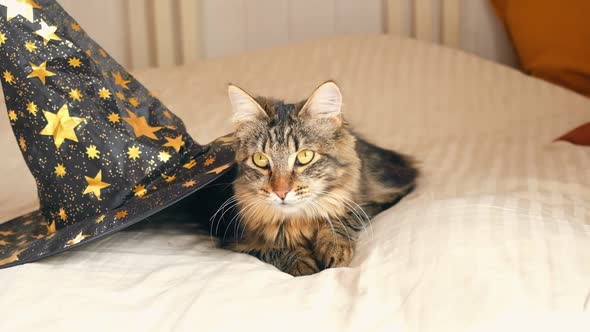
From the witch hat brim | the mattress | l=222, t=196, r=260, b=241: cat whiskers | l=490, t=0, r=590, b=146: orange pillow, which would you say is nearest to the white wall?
l=490, t=0, r=590, b=146: orange pillow

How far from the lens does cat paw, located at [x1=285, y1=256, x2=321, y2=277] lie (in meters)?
1.46

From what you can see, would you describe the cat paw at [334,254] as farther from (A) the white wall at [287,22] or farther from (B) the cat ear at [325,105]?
(A) the white wall at [287,22]

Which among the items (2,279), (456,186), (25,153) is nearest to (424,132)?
(456,186)

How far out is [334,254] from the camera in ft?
4.88

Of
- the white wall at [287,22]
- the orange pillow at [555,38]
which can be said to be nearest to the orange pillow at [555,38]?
the orange pillow at [555,38]

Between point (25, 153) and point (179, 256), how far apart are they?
414 mm

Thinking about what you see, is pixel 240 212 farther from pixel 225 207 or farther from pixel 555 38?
pixel 555 38

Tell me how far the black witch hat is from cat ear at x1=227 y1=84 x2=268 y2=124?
4.1 inches

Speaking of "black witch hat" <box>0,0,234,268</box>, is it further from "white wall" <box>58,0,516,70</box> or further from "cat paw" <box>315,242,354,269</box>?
"white wall" <box>58,0,516,70</box>

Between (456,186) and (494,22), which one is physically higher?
(494,22)

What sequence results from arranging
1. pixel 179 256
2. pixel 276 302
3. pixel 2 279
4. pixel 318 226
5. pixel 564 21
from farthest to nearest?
pixel 564 21
pixel 318 226
pixel 179 256
pixel 2 279
pixel 276 302

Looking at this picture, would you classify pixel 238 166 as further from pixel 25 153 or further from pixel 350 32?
pixel 350 32

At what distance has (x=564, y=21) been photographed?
2770mm

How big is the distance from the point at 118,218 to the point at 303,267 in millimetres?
362
